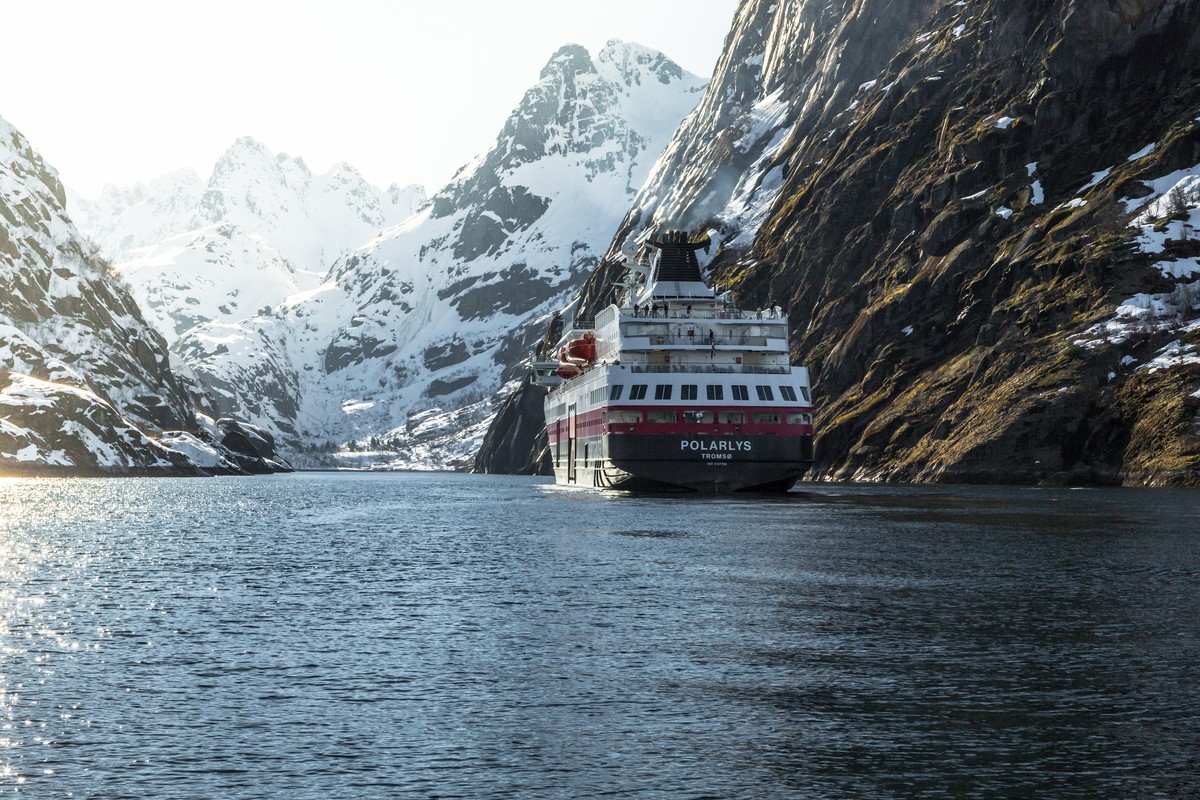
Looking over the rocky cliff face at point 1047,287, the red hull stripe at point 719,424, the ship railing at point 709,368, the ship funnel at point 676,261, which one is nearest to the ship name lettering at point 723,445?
the red hull stripe at point 719,424

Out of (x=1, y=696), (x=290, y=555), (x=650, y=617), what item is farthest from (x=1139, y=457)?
(x=1, y=696)

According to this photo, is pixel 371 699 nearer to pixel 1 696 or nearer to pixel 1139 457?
pixel 1 696

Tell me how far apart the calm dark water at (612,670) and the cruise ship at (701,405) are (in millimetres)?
40252

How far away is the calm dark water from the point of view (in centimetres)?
2297

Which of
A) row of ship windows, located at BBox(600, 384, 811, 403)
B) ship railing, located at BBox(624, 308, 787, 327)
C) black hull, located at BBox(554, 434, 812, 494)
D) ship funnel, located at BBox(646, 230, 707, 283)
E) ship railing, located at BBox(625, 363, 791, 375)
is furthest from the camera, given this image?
ship funnel, located at BBox(646, 230, 707, 283)

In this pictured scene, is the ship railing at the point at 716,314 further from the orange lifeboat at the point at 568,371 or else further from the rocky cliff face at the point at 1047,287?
the rocky cliff face at the point at 1047,287

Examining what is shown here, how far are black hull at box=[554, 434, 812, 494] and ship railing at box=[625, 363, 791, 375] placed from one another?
639cm

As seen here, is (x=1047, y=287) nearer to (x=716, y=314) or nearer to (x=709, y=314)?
(x=716, y=314)

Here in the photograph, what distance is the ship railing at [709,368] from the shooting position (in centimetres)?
11012

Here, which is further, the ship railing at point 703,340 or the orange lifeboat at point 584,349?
the orange lifeboat at point 584,349

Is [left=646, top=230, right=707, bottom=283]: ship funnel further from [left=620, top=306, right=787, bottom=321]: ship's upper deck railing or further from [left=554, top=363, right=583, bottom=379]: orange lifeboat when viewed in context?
[left=554, top=363, right=583, bottom=379]: orange lifeboat

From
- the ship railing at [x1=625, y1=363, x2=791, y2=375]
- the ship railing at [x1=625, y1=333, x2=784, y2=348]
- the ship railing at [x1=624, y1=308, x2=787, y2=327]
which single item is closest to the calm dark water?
the ship railing at [x1=625, y1=363, x2=791, y2=375]

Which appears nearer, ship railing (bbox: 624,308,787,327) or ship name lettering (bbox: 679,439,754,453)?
ship name lettering (bbox: 679,439,754,453)

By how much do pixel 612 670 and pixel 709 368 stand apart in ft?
262
